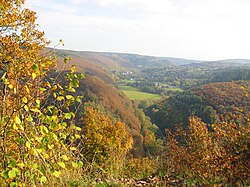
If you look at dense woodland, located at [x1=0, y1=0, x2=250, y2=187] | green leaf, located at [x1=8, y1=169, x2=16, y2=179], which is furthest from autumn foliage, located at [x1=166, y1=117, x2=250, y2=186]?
green leaf, located at [x1=8, y1=169, x2=16, y2=179]

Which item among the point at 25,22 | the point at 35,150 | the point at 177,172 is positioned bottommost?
the point at 177,172

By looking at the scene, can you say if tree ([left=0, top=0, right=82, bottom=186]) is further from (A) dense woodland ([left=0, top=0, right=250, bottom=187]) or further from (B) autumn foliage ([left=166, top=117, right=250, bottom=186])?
(B) autumn foliage ([left=166, top=117, right=250, bottom=186])

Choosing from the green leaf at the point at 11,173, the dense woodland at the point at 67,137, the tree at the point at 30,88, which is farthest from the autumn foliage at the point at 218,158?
the green leaf at the point at 11,173

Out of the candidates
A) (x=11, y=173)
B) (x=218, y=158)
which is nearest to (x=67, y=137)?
(x=11, y=173)

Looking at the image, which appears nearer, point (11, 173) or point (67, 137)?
point (11, 173)

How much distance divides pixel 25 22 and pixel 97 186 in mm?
6701

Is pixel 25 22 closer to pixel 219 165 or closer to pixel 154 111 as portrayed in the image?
pixel 219 165

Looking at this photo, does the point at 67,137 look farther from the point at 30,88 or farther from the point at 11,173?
the point at 30,88

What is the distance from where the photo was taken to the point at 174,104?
70.9 metres

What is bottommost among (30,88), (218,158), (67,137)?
(218,158)

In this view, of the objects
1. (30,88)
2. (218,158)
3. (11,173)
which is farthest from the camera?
(30,88)

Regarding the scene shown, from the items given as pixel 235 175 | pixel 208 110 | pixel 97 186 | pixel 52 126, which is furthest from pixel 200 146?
pixel 208 110

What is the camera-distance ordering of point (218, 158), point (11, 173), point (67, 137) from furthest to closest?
point (218, 158)
point (67, 137)
point (11, 173)

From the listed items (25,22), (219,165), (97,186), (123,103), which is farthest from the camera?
(123,103)
